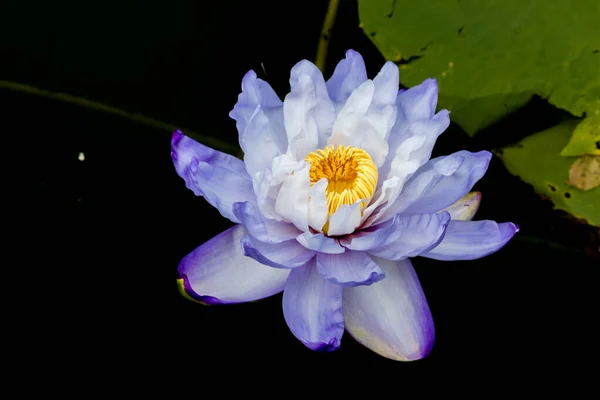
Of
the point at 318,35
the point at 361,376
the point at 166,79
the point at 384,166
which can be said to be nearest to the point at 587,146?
the point at 384,166

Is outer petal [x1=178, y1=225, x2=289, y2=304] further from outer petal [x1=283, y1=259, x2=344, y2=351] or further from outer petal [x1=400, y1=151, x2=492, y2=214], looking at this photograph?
outer petal [x1=400, y1=151, x2=492, y2=214]

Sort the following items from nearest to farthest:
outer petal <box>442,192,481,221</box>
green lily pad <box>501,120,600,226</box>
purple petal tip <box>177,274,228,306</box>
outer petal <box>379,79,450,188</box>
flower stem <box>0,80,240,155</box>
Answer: purple petal tip <box>177,274,228,306</box> → outer petal <box>379,79,450,188</box> → outer petal <box>442,192,481,221</box> → green lily pad <box>501,120,600,226</box> → flower stem <box>0,80,240,155</box>

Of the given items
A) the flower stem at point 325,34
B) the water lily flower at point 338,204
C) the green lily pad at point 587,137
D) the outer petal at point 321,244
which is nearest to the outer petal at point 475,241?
the water lily flower at point 338,204

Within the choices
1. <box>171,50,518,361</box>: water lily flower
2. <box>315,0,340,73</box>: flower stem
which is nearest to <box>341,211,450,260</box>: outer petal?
<box>171,50,518,361</box>: water lily flower

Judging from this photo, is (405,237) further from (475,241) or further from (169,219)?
(169,219)

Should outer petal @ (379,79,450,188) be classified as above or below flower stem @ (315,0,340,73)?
below

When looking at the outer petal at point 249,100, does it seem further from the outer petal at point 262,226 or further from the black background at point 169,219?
the black background at point 169,219

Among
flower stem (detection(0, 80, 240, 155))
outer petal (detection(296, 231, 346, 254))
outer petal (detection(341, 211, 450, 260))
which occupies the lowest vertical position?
outer petal (detection(341, 211, 450, 260))

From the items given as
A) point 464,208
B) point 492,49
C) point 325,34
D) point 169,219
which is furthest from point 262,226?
point 325,34
